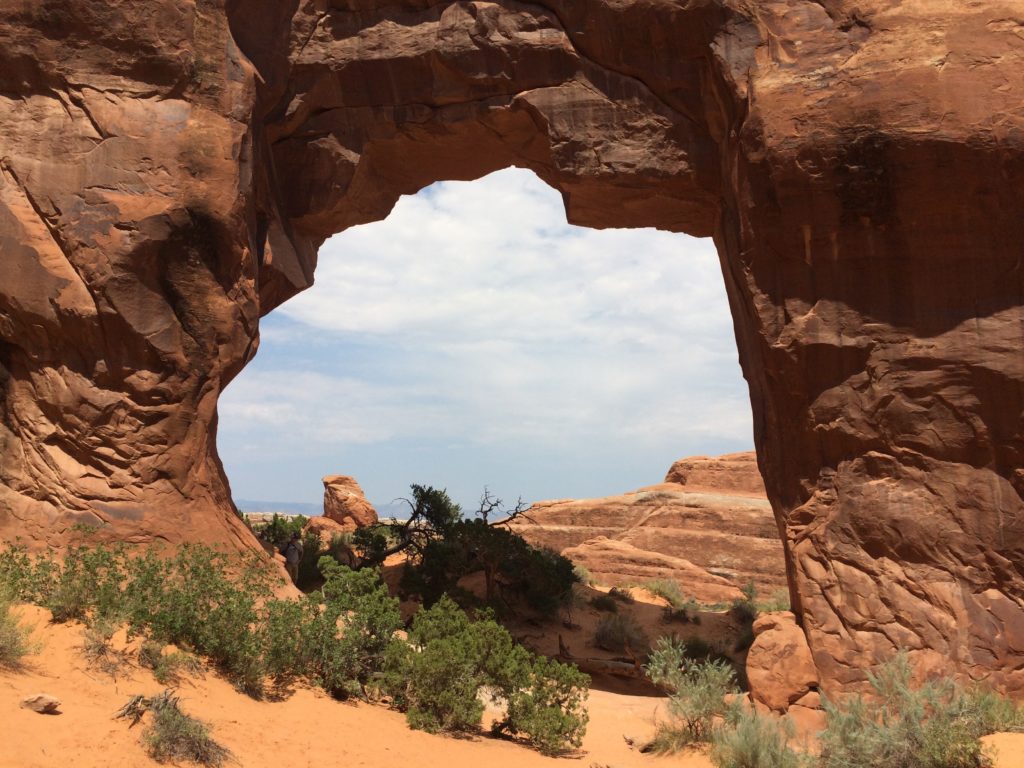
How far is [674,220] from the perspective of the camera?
46.5 ft

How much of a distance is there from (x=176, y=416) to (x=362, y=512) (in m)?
19.3

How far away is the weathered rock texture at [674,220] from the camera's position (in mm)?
10297

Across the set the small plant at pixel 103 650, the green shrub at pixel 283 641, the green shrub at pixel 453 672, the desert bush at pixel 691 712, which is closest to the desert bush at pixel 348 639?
the green shrub at pixel 283 641

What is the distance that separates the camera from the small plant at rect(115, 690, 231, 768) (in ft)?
23.6

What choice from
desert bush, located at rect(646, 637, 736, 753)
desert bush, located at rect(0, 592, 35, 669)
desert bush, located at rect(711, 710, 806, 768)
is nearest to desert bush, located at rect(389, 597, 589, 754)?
desert bush, located at rect(646, 637, 736, 753)

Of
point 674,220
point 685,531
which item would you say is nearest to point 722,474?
point 685,531

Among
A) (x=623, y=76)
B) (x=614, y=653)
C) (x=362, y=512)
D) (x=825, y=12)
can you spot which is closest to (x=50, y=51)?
(x=623, y=76)

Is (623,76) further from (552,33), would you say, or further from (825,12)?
(825,12)

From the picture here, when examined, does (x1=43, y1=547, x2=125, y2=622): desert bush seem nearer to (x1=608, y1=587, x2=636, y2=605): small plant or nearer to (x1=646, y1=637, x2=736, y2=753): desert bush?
(x1=646, y1=637, x2=736, y2=753): desert bush

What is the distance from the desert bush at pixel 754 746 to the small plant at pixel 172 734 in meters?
4.86

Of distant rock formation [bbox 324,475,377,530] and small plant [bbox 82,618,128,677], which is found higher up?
distant rock formation [bbox 324,475,377,530]

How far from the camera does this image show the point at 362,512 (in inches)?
1211

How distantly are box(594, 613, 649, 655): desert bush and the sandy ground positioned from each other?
7000 mm

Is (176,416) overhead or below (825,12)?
below
